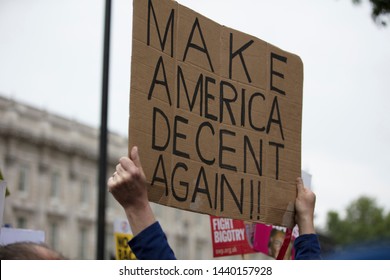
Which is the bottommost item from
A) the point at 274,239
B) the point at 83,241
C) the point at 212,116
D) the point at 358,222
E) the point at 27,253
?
the point at 27,253

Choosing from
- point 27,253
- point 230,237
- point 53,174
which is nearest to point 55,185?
point 53,174

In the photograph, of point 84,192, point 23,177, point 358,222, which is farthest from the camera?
point 358,222

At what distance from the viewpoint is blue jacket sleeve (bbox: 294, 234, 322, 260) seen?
8.66 ft

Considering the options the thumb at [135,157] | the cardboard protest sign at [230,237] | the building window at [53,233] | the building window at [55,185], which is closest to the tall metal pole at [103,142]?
the cardboard protest sign at [230,237]

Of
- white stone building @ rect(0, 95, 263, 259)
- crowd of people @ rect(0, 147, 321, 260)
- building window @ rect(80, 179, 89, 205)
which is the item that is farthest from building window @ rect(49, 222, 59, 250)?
crowd of people @ rect(0, 147, 321, 260)

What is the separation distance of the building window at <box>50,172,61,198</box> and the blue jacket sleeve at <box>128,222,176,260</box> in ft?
149

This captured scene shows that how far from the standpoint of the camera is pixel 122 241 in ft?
18.7

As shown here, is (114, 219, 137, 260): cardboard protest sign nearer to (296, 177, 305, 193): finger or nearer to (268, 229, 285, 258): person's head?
(268, 229, 285, 258): person's head

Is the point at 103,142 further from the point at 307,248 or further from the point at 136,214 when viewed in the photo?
the point at 136,214

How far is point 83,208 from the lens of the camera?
49.8m

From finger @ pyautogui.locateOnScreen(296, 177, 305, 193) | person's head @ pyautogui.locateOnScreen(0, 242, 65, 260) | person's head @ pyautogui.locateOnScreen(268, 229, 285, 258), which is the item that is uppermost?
finger @ pyautogui.locateOnScreen(296, 177, 305, 193)

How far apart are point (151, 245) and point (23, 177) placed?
43.6 m
